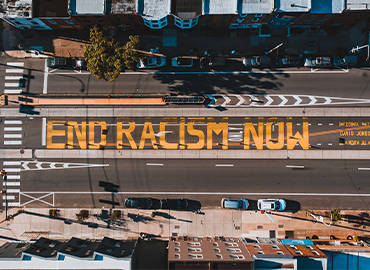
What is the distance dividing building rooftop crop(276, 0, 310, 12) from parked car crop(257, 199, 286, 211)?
30.7 meters

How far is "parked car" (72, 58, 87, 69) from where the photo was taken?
3738 cm

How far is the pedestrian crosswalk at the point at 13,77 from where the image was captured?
3825cm

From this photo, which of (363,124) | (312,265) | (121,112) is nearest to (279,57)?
(363,124)

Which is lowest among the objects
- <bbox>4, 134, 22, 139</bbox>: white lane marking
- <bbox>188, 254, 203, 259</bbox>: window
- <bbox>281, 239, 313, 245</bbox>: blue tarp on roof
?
<bbox>188, 254, 203, 259</bbox>: window

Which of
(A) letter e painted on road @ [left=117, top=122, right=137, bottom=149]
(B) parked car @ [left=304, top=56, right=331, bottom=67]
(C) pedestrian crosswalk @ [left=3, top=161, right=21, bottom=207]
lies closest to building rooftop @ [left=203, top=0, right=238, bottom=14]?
(B) parked car @ [left=304, top=56, right=331, bottom=67]

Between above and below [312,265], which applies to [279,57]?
above

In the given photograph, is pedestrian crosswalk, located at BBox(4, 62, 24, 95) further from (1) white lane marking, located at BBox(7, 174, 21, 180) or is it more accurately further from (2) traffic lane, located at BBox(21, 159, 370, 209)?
(2) traffic lane, located at BBox(21, 159, 370, 209)

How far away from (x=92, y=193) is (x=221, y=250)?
23.8 metres

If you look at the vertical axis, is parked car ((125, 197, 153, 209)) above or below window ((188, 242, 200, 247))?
above

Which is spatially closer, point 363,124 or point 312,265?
point 312,265

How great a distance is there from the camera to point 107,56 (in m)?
32.9

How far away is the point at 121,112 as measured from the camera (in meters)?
38.0

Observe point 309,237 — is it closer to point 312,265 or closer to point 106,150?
point 312,265

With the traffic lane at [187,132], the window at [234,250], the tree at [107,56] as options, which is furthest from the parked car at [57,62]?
the window at [234,250]
